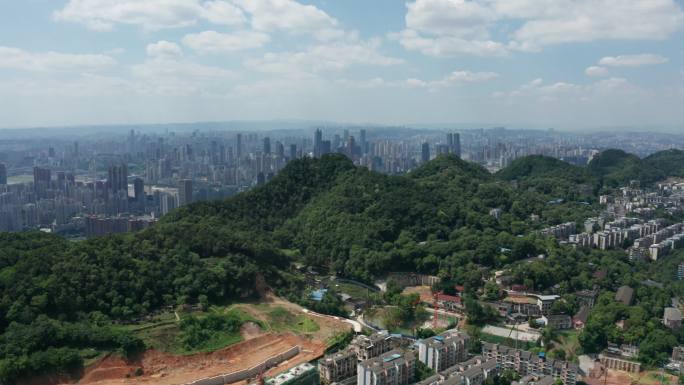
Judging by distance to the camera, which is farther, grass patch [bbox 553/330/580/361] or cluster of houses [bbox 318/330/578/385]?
grass patch [bbox 553/330/580/361]

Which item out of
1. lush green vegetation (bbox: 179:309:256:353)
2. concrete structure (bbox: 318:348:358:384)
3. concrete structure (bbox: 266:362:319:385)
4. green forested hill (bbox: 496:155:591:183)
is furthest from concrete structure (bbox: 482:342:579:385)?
green forested hill (bbox: 496:155:591:183)

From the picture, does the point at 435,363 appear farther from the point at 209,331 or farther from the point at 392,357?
the point at 209,331

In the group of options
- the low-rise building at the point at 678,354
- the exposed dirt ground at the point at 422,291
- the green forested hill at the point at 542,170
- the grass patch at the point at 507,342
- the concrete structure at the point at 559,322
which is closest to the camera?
the low-rise building at the point at 678,354

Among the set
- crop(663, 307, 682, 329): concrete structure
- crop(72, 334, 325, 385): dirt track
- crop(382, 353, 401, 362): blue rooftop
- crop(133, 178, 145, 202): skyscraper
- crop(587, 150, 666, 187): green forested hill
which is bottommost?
crop(72, 334, 325, 385): dirt track

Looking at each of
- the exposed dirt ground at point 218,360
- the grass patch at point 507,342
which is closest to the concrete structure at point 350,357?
the exposed dirt ground at point 218,360

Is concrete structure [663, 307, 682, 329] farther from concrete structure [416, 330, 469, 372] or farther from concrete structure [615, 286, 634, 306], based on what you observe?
concrete structure [416, 330, 469, 372]

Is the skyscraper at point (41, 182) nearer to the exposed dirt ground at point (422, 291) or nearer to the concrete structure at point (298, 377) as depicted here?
the exposed dirt ground at point (422, 291)

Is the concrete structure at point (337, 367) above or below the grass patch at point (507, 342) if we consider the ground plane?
above

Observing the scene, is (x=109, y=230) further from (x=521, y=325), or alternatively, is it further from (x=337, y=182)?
(x=521, y=325)
